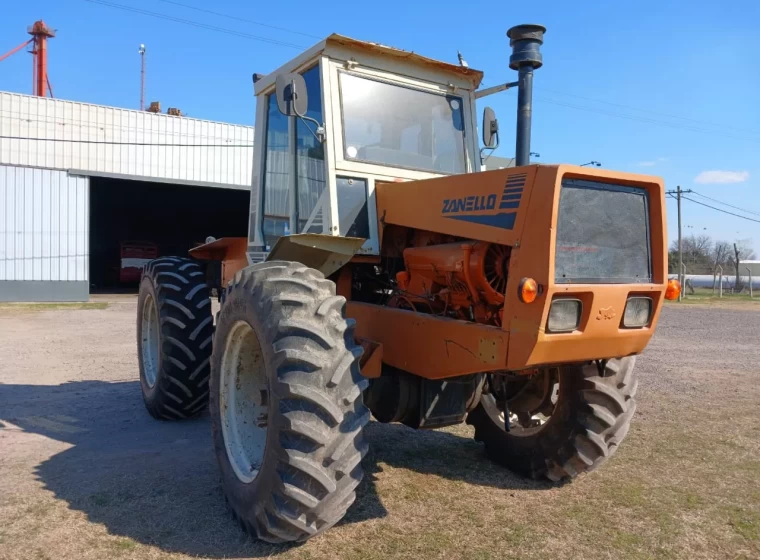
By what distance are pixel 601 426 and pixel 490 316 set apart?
1.12 m

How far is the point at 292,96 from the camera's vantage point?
406 centimetres

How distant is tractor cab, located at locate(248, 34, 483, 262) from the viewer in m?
4.36

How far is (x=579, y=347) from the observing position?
3.30 meters

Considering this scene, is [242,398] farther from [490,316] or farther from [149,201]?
[149,201]

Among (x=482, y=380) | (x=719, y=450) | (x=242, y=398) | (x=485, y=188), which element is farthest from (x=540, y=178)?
(x=719, y=450)

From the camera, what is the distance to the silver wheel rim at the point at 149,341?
6.43 metres

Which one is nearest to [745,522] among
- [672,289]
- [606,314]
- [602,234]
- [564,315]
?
[672,289]

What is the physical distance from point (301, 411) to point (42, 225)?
825 inches

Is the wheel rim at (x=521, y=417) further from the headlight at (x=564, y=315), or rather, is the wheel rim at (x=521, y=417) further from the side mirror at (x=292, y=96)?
the side mirror at (x=292, y=96)

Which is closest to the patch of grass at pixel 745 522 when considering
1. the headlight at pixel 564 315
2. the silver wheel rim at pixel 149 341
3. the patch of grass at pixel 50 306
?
the headlight at pixel 564 315

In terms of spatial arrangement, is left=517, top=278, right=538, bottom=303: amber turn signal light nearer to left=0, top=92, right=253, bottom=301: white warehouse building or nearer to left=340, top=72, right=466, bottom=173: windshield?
left=340, top=72, right=466, bottom=173: windshield

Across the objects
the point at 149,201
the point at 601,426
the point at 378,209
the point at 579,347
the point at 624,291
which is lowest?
the point at 601,426

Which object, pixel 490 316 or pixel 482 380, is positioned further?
pixel 482 380

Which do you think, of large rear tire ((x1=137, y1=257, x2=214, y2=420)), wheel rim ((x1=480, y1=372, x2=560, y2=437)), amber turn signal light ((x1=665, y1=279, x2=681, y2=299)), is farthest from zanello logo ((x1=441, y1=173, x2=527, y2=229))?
large rear tire ((x1=137, y1=257, x2=214, y2=420))
